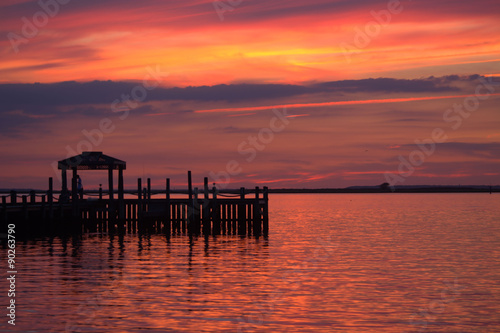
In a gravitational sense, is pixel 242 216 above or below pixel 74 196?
below

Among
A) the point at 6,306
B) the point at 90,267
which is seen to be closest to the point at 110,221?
the point at 90,267

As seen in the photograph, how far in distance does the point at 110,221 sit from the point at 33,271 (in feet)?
65.1

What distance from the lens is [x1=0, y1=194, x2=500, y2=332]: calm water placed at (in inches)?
697

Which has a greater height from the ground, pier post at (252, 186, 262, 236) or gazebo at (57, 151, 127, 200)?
gazebo at (57, 151, 127, 200)

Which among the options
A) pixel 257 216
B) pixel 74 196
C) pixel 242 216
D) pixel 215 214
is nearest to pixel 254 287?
pixel 215 214

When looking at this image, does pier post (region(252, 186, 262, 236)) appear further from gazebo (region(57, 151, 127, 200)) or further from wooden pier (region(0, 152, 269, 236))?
gazebo (region(57, 151, 127, 200))

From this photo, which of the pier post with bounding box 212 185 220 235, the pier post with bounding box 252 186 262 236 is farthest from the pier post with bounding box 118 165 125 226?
the pier post with bounding box 252 186 262 236

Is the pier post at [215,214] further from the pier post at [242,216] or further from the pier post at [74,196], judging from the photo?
the pier post at [74,196]

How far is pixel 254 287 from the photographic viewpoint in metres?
23.0

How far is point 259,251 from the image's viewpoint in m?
35.0

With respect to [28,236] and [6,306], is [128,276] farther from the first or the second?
[28,236]

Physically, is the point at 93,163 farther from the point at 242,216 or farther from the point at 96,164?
the point at 242,216

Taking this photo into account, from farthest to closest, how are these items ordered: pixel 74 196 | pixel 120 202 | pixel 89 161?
pixel 120 202 < pixel 89 161 < pixel 74 196

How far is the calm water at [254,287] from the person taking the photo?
17703mm
